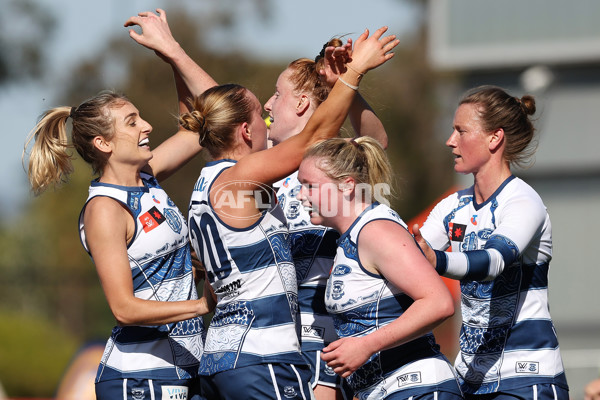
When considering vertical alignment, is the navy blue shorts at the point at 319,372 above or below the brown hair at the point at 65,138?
below

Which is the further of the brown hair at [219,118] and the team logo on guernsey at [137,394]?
the team logo on guernsey at [137,394]

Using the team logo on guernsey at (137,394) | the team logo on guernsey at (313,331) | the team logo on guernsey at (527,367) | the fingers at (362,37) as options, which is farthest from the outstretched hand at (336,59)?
the team logo on guernsey at (137,394)

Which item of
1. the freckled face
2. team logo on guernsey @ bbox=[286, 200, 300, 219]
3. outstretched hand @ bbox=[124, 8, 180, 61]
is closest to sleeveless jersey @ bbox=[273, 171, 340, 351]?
team logo on guernsey @ bbox=[286, 200, 300, 219]

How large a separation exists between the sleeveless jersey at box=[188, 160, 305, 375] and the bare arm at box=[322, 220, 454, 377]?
33 cm

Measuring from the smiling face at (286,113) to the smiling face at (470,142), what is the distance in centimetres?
78

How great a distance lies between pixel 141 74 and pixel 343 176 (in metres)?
21.4

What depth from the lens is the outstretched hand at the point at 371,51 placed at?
11.6 ft

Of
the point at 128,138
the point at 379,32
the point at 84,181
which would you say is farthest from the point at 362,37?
the point at 84,181

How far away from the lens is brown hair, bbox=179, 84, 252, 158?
3623mm

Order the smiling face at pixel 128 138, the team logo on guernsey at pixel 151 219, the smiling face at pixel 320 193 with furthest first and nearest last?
the smiling face at pixel 128 138, the team logo on guernsey at pixel 151 219, the smiling face at pixel 320 193

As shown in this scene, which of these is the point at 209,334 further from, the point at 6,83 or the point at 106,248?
the point at 6,83

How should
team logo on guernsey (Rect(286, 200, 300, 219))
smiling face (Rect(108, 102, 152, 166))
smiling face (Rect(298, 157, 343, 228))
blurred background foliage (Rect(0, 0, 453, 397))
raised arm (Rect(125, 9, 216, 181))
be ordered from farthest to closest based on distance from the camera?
blurred background foliage (Rect(0, 0, 453, 397)) → raised arm (Rect(125, 9, 216, 181)) → team logo on guernsey (Rect(286, 200, 300, 219)) → smiling face (Rect(108, 102, 152, 166)) → smiling face (Rect(298, 157, 343, 228))

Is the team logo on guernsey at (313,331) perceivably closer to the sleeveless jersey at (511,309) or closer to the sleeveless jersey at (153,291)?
the sleeveless jersey at (153,291)

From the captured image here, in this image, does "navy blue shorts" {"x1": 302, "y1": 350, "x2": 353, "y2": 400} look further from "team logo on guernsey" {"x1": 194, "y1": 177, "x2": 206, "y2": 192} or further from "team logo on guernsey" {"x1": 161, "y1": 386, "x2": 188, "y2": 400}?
"team logo on guernsey" {"x1": 194, "y1": 177, "x2": 206, "y2": 192}
